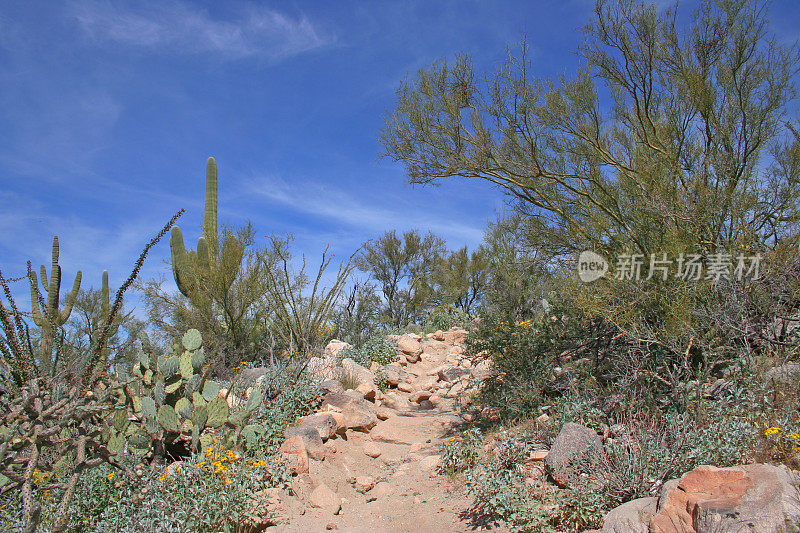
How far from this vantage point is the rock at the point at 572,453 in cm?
391

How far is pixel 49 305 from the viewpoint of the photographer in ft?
20.8

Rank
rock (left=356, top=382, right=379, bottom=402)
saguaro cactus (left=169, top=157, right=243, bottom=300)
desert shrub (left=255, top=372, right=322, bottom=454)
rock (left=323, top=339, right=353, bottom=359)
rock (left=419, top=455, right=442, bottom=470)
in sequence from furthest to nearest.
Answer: rock (left=323, top=339, right=353, bottom=359)
saguaro cactus (left=169, top=157, right=243, bottom=300)
rock (left=356, top=382, right=379, bottom=402)
rock (left=419, top=455, right=442, bottom=470)
desert shrub (left=255, top=372, right=322, bottom=454)

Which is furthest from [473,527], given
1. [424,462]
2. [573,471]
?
[424,462]

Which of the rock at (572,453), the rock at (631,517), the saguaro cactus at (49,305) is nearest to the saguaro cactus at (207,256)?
the saguaro cactus at (49,305)

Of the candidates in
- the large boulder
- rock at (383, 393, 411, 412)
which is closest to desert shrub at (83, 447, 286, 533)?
rock at (383, 393, 411, 412)

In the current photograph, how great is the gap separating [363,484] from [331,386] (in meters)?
2.34

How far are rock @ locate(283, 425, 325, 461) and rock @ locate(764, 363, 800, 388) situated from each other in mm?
4100

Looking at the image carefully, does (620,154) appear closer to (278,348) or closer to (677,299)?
(677,299)

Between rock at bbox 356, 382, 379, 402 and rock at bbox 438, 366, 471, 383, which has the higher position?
rock at bbox 438, 366, 471, 383

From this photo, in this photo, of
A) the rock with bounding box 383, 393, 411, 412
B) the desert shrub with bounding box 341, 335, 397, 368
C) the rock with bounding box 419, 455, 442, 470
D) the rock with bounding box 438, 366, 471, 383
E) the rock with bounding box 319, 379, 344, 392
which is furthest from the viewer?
the desert shrub with bounding box 341, 335, 397, 368

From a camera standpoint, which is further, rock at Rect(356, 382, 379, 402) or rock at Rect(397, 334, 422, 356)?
rock at Rect(397, 334, 422, 356)

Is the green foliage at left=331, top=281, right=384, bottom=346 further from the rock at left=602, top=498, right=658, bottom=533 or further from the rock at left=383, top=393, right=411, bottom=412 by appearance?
the rock at left=602, top=498, right=658, bottom=533

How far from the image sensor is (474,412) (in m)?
6.36

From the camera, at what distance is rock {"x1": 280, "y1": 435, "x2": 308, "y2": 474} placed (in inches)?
188
